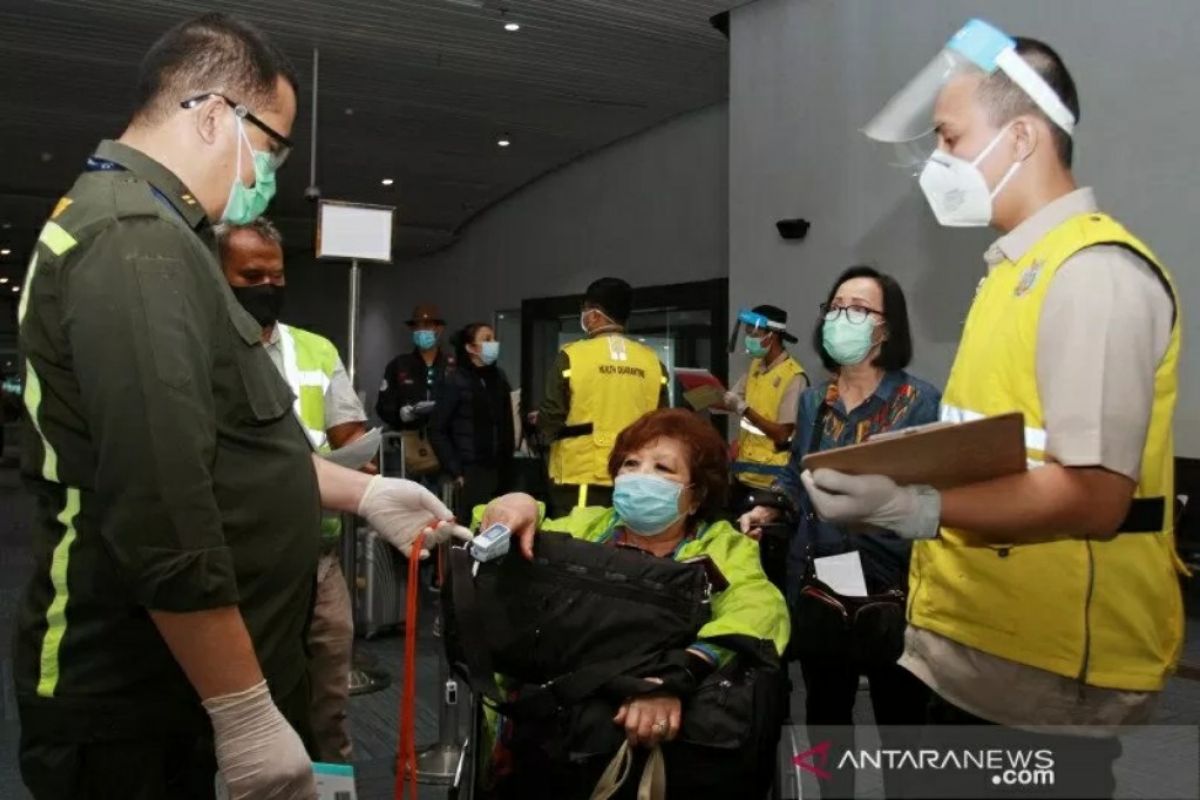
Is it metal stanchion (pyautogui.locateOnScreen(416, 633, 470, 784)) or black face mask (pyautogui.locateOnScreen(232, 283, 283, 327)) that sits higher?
black face mask (pyautogui.locateOnScreen(232, 283, 283, 327))

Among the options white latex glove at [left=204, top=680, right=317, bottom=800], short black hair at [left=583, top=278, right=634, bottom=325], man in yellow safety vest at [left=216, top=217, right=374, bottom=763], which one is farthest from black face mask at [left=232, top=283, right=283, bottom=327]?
short black hair at [left=583, top=278, right=634, bottom=325]

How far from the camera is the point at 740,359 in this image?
720cm

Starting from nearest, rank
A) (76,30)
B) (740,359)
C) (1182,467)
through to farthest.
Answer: (1182,467) → (740,359) → (76,30)

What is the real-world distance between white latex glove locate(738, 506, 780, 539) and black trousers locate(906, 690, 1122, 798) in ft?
4.63

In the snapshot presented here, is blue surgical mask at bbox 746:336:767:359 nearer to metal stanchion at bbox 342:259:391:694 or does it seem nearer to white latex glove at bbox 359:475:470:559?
metal stanchion at bbox 342:259:391:694

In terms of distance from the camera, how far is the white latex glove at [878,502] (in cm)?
125

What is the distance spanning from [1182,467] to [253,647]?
456cm

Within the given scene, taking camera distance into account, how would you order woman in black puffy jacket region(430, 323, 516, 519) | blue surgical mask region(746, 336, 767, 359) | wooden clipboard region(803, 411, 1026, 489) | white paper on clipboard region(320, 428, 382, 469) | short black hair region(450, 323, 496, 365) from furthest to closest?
short black hair region(450, 323, 496, 365) < woman in black puffy jacket region(430, 323, 516, 519) < blue surgical mask region(746, 336, 767, 359) < white paper on clipboard region(320, 428, 382, 469) < wooden clipboard region(803, 411, 1026, 489)

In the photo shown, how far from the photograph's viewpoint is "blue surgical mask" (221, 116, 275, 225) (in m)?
1.48

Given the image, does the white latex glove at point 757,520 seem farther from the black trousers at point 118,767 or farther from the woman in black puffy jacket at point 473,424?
the woman in black puffy jacket at point 473,424

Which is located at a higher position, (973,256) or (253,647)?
(973,256)

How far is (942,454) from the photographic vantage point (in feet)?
3.93

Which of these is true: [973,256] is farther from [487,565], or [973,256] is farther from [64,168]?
[64,168]

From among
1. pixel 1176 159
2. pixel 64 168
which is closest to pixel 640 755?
pixel 1176 159
